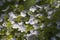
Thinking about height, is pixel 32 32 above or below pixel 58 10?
below

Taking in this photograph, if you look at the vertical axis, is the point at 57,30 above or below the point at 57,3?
below

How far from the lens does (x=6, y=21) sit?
84.1 inches

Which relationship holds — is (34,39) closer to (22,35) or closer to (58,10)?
(22,35)

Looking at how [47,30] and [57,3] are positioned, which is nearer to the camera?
[47,30]

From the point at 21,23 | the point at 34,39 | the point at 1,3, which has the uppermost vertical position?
the point at 1,3

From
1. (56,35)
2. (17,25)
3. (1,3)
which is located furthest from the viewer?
(1,3)

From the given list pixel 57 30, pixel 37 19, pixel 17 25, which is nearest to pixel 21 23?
pixel 17 25

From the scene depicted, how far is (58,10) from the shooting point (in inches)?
82.1

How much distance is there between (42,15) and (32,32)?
24 centimetres

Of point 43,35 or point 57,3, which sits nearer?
point 43,35

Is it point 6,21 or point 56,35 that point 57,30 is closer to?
point 56,35

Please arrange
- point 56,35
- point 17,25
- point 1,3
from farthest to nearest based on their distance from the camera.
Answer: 1. point 1,3
2. point 17,25
3. point 56,35

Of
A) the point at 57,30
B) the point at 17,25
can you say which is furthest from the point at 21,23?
the point at 57,30

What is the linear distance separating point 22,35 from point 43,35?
9.1 inches
